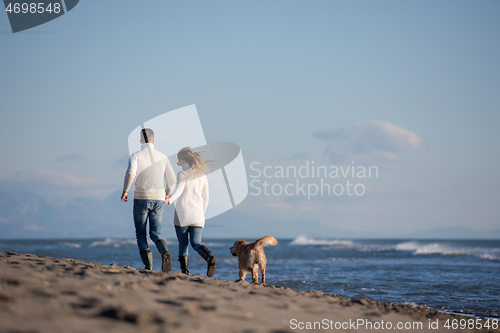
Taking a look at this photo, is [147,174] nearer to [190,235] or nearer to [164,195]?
[164,195]

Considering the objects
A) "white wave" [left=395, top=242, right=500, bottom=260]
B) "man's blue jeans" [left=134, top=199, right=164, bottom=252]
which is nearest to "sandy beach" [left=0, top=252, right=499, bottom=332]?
"man's blue jeans" [left=134, top=199, right=164, bottom=252]

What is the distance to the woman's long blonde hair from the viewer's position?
638 cm

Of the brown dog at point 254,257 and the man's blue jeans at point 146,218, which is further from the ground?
the man's blue jeans at point 146,218

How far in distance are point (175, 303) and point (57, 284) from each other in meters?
1.14

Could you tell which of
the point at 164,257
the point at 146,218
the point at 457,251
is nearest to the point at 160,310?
the point at 164,257

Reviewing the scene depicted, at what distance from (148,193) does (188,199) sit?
0.65 m

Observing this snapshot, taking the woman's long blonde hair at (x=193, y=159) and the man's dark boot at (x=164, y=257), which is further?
the woman's long blonde hair at (x=193, y=159)

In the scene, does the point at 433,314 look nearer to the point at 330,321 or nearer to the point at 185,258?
the point at 330,321

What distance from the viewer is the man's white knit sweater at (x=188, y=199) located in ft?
20.7

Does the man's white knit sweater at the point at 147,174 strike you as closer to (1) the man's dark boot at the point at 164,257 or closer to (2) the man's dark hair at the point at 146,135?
(2) the man's dark hair at the point at 146,135

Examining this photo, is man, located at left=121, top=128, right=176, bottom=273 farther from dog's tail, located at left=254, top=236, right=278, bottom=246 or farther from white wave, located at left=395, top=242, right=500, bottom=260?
white wave, located at left=395, top=242, right=500, bottom=260

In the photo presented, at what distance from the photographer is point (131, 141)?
7.09m

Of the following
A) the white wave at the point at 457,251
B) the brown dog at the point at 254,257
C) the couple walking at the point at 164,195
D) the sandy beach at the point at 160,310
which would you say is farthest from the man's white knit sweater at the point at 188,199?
the white wave at the point at 457,251

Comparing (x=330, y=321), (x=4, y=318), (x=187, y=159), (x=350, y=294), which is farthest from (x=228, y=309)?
(x=350, y=294)
